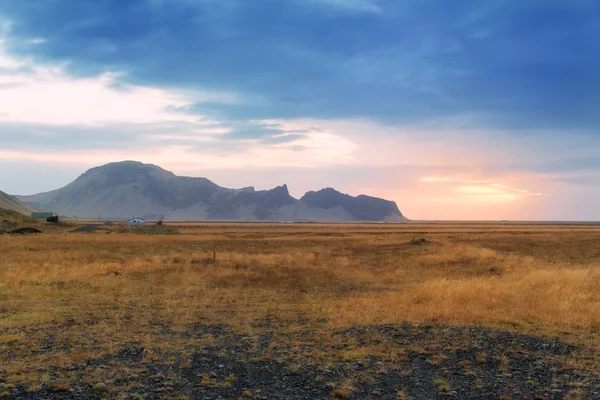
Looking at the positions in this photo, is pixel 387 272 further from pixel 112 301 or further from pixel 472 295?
pixel 112 301

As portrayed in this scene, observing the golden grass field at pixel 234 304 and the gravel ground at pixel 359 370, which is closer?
the gravel ground at pixel 359 370

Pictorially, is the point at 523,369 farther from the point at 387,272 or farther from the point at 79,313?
the point at 387,272

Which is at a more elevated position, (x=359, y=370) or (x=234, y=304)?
(x=359, y=370)

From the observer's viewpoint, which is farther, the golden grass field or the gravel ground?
the golden grass field

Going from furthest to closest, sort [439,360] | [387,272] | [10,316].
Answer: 1. [387,272]
2. [10,316]
3. [439,360]

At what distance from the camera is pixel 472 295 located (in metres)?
19.1

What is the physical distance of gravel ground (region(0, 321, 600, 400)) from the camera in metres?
8.93

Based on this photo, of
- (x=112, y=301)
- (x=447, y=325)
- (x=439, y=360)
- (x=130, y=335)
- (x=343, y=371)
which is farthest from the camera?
(x=112, y=301)

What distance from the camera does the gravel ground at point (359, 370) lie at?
8930 millimetres

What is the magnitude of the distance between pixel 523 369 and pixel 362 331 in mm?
4516

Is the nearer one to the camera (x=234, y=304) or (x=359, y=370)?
(x=359, y=370)

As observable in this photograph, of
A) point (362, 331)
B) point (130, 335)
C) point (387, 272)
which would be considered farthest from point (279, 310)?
point (387, 272)

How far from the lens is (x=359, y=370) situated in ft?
33.9

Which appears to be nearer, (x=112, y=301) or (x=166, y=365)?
(x=166, y=365)
